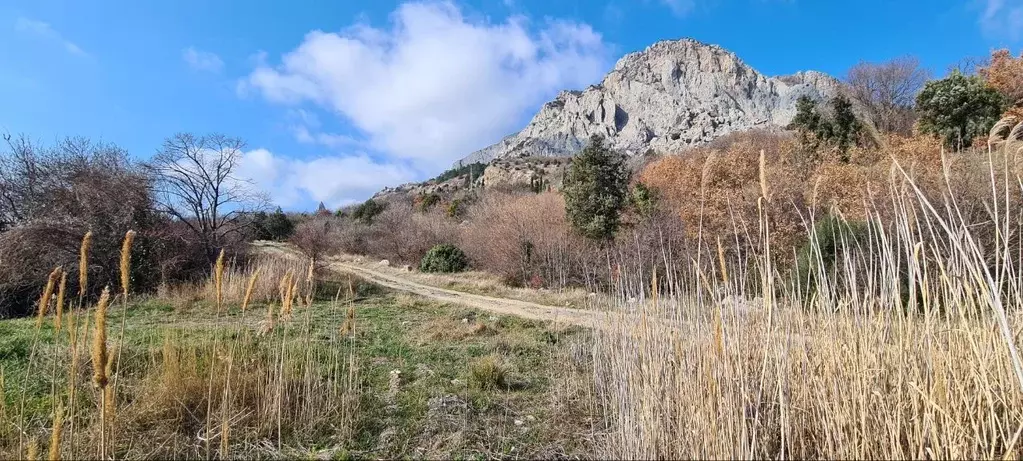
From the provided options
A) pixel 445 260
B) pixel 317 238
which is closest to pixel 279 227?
pixel 317 238

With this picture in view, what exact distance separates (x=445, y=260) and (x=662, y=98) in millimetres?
77103

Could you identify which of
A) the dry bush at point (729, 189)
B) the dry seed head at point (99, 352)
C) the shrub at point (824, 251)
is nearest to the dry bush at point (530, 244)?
the dry bush at point (729, 189)

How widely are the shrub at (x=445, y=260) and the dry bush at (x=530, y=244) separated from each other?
0.43 m

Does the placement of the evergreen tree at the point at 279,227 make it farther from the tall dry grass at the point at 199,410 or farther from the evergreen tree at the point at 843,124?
the evergreen tree at the point at 843,124

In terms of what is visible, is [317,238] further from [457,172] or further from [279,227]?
[457,172]

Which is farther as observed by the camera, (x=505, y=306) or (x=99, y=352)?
(x=505, y=306)

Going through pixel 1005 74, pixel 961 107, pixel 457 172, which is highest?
pixel 457 172

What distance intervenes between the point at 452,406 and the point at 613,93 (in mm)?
93764

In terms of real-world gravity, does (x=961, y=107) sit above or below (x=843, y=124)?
below

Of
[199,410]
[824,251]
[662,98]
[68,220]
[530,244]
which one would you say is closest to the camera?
[199,410]

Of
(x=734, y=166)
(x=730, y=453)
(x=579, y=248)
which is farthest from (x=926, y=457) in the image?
(x=734, y=166)

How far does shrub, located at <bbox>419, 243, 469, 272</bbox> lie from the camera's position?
1841 cm

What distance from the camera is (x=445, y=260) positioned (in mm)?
18609

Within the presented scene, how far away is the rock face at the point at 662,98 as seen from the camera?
3130 inches
